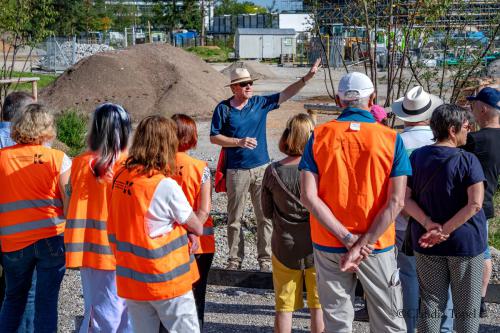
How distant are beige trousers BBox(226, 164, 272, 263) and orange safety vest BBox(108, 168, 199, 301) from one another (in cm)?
288

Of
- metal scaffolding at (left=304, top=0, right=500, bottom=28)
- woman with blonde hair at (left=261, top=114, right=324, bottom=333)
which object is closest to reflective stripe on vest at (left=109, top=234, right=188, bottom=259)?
woman with blonde hair at (left=261, top=114, right=324, bottom=333)

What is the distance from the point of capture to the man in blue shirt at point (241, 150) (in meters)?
7.12

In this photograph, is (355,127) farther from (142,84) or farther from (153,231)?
(142,84)

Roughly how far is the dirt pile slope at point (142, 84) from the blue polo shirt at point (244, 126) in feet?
46.7

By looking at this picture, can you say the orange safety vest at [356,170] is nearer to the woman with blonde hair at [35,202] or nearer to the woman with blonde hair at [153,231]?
the woman with blonde hair at [153,231]

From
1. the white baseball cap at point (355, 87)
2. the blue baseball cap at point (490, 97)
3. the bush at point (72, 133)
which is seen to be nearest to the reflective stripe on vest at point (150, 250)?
the white baseball cap at point (355, 87)

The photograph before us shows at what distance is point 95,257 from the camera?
4660 mm

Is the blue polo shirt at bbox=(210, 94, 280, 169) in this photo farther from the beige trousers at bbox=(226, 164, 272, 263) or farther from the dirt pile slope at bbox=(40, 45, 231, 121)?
the dirt pile slope at bbox=(40, 45, 231, 121)

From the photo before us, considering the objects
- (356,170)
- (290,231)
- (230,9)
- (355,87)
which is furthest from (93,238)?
(230,9)

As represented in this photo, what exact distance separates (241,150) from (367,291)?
3065mm

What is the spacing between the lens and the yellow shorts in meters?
5.23

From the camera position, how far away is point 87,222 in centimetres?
470

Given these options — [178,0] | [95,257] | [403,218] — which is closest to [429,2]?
[403,218]

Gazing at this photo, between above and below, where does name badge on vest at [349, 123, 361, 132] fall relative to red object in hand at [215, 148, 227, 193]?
above
